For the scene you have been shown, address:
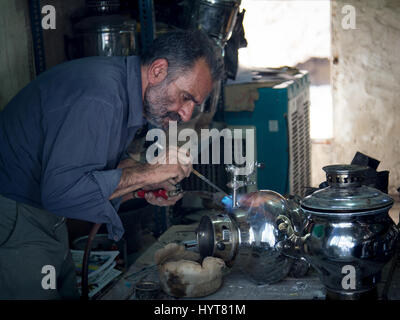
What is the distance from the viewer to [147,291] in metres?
1.88

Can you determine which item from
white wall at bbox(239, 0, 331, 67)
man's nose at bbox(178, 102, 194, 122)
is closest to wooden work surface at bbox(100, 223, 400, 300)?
man's nose at bbox(178, 102, 194, 122)

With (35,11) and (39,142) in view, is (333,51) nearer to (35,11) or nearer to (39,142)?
(35,11)

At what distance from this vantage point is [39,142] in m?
1.78

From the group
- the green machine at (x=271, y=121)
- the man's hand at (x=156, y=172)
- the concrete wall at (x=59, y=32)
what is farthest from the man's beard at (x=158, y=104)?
the green machine at (x=271, y=121)

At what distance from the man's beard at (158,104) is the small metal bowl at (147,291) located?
23.7 inches

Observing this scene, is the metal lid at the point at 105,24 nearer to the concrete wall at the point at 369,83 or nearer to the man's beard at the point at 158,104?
the man's beard at the point at 158,104

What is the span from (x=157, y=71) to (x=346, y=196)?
30.9 inches

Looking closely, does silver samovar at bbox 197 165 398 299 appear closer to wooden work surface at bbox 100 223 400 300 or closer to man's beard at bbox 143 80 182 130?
wooden work surface at bbox 100 223 400 300

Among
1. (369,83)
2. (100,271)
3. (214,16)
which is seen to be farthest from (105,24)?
(369,83)

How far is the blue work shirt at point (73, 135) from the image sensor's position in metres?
1.62

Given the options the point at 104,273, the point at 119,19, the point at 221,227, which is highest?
the point at 119,19

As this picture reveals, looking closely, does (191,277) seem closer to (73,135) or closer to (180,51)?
(73,135)
